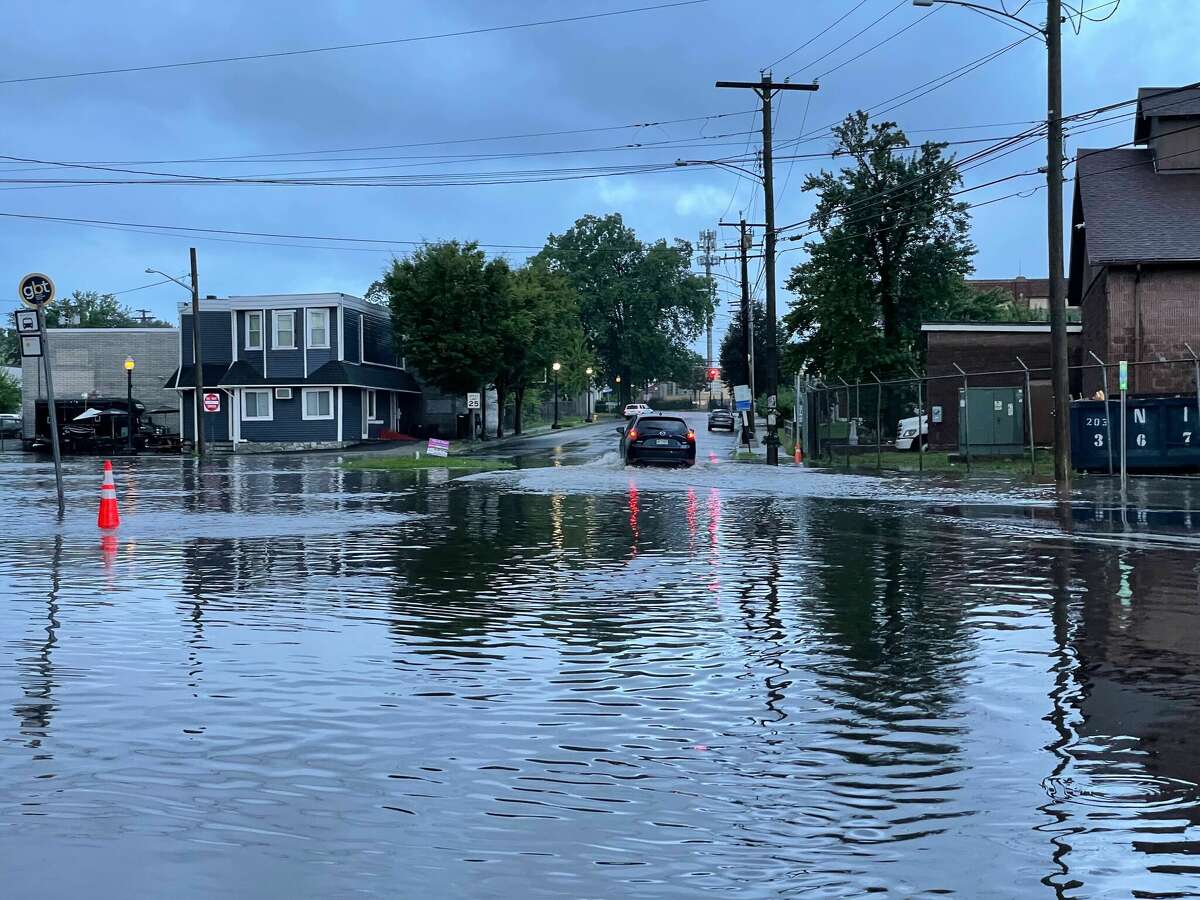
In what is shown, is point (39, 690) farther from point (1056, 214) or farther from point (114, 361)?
point (114, 361)

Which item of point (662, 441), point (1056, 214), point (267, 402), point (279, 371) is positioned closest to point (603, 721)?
point (1056, 214)

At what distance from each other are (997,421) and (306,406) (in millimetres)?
36412

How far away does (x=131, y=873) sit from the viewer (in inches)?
186

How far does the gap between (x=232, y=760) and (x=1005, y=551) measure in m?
11.6

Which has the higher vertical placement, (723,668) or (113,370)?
(113,370)

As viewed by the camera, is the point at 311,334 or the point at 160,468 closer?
the point at 160,468

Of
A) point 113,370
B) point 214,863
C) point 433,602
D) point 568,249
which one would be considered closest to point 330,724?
point 214,863

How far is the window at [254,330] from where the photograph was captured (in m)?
69.3

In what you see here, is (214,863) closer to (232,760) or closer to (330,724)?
(232,760)

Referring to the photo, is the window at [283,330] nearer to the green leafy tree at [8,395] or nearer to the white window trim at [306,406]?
the white window trim at [306,406]

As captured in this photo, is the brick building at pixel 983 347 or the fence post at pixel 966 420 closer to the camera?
the fence post at pixel 966 420

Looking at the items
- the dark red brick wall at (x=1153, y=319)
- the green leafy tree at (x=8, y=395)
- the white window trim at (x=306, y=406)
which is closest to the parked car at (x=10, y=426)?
the white window trim at (x=306, y=406)

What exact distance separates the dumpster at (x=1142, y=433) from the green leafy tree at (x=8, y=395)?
109987mm

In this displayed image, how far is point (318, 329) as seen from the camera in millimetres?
68562
